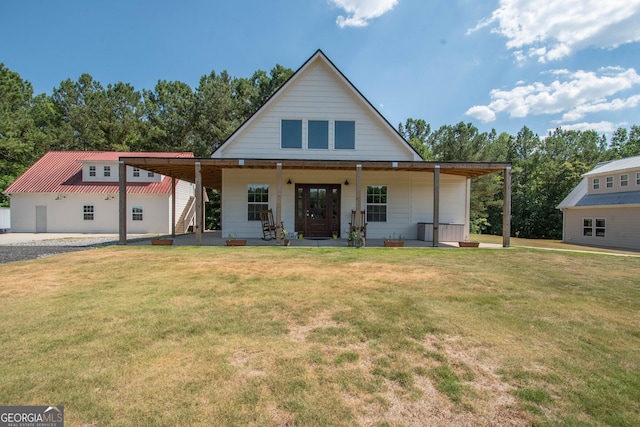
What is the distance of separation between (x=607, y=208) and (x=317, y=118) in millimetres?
18591

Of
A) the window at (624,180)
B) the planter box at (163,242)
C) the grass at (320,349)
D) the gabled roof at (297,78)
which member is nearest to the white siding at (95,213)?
the gabled roof at (297,78)

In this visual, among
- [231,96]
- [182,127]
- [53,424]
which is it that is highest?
[231,96]

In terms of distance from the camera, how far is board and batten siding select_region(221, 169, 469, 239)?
43.8ft

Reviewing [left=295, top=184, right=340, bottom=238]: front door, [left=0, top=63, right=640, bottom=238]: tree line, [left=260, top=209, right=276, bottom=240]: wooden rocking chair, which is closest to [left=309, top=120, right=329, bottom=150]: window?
[left=295, top=184, right=340, bottom=238]: front door

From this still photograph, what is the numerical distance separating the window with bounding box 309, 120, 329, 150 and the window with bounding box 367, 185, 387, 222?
2.76 m

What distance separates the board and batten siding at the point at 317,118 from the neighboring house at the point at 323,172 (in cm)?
4

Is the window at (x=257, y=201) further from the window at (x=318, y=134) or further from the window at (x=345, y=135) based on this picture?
the window at (x=345, y=135)

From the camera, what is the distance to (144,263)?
7410 millimetres

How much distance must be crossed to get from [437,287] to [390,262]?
2436mm

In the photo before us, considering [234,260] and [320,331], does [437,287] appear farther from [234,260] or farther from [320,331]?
[234,260]

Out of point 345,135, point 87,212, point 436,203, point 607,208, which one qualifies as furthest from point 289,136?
point 607,208

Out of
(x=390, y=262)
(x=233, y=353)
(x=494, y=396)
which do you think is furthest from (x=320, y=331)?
(x=390, y=262)

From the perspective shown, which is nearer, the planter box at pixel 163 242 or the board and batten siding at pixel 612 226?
the planter box at pixel 163 242

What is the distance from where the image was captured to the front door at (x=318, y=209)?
44.2 ft
